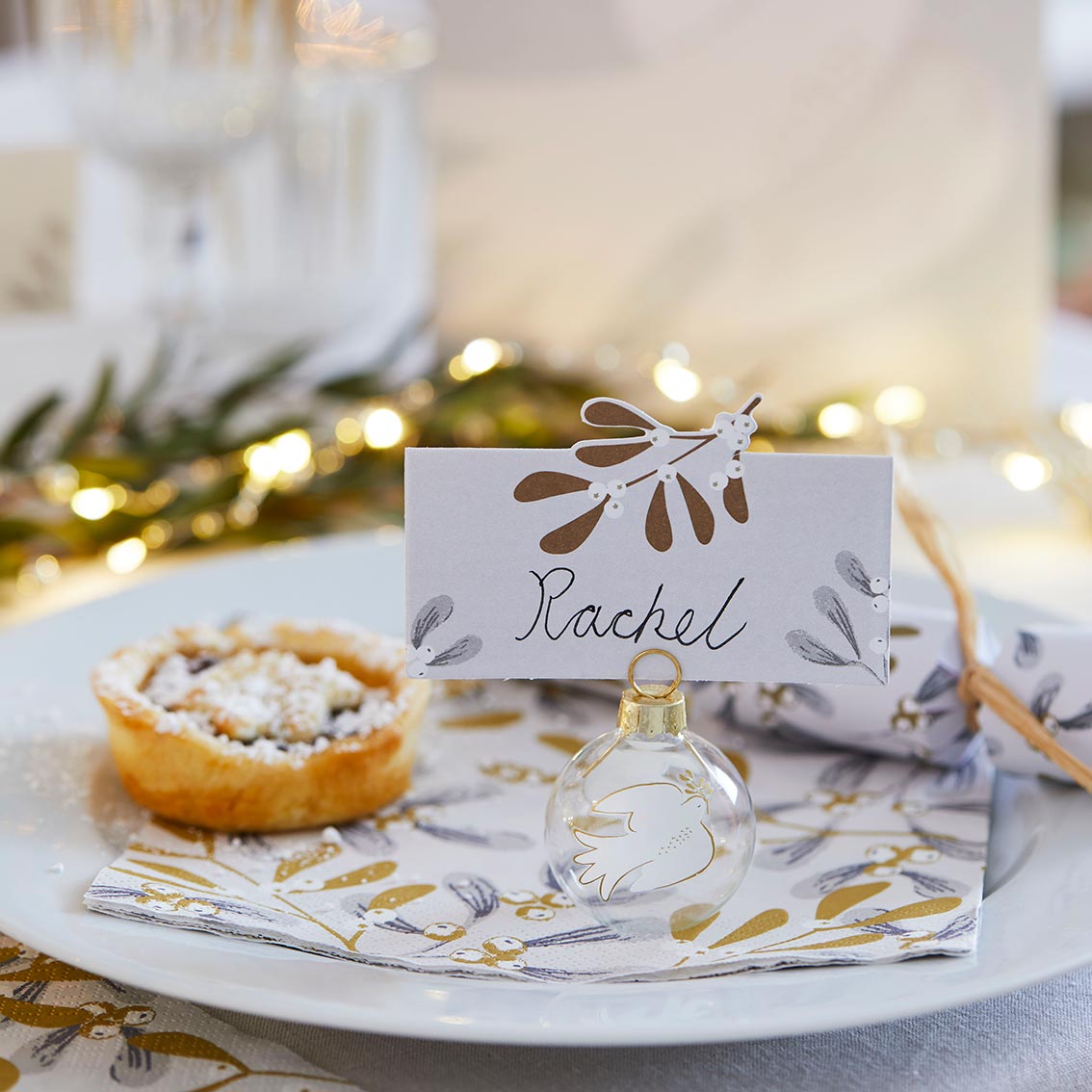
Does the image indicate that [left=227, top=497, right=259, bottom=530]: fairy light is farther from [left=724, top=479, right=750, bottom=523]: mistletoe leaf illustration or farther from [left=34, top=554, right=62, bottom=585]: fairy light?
[left=724, top=479, right=750, bottom=523]: mistletoe leaf illustration

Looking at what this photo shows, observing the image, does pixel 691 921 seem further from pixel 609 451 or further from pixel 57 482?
pixel 57 482

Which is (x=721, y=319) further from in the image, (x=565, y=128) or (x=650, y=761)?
(x=650, y=761)

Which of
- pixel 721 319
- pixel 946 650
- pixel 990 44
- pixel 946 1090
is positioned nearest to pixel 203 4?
pixel 721 319

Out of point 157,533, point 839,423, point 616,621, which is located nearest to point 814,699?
point 616,621

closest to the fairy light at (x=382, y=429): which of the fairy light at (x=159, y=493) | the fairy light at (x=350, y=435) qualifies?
the fairy light at (x=350, y=435)

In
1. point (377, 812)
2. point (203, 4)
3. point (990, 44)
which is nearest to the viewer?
point (377, 812)

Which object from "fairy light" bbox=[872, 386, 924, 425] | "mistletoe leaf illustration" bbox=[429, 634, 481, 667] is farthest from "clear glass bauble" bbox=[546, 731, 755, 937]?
"fairy light" bbox=[872, 386, 924, 425]
